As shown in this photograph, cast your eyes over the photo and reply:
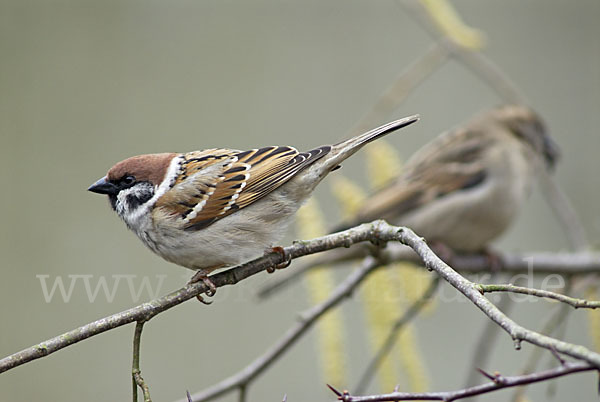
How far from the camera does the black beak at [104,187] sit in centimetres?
231

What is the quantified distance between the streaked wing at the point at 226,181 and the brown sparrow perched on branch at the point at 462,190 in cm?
126

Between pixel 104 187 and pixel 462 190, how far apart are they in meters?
2.28

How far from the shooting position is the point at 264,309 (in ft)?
16.4

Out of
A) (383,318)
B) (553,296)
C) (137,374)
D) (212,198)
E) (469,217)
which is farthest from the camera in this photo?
(469,217)

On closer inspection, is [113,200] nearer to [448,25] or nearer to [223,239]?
[223,239]

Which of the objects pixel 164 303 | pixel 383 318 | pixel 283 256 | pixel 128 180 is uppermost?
pixel 128 180

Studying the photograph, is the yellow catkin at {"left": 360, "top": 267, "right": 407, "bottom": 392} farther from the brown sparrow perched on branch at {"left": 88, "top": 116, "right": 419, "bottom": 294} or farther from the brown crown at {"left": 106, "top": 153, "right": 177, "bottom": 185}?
the brown crown at {"left": 106, "top": 153, "right": 177, "bottom": 185}

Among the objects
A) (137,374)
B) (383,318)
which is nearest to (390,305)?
(383,318)

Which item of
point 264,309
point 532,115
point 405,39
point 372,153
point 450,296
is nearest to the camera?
point 372,153

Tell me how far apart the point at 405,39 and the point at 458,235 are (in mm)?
2098

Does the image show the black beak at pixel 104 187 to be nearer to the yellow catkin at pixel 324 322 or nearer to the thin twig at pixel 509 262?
the yellow catkin at pixel 324 322

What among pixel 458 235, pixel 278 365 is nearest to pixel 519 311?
pixel 458 235

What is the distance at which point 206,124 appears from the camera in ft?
16.7

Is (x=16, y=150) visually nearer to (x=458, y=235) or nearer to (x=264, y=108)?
(x=264, y=108)
